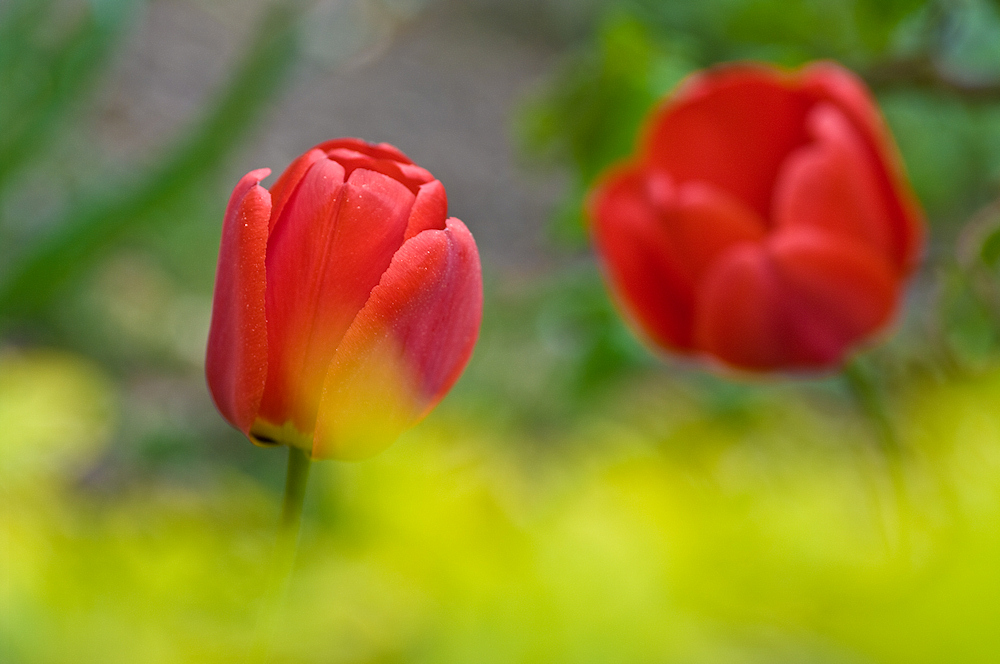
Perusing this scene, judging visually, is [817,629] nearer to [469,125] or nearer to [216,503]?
[216,503]

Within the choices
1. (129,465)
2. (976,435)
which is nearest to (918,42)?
(976,435)

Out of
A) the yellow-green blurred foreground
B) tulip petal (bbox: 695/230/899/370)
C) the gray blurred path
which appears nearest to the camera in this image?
the yellow-green blurred foreground

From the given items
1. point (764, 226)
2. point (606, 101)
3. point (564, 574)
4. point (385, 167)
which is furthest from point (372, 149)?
point (606, 101)

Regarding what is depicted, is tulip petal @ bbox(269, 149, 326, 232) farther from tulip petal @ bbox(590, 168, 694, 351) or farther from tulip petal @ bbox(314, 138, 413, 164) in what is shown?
tulip petal @ bbox(590, 168, 694, 351)

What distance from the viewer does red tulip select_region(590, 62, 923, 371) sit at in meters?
0.35

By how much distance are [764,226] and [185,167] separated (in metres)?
0.99

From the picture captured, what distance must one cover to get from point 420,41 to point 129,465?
273 centimetres

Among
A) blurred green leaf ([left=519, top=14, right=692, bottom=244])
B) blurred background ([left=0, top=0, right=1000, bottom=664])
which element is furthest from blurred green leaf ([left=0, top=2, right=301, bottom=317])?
blurred green leaf ([left=519, top=14, right=692, bottom=244])

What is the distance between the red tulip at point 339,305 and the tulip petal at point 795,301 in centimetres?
19

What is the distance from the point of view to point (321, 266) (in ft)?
0.61

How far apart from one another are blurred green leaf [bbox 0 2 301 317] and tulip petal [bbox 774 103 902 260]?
987 mm

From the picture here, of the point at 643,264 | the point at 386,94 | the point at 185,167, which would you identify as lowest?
the point at 386,94

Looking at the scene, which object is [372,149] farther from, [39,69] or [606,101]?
[39,69]

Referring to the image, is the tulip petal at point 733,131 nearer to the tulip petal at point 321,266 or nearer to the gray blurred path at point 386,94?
the tulip petal at point 321,266
